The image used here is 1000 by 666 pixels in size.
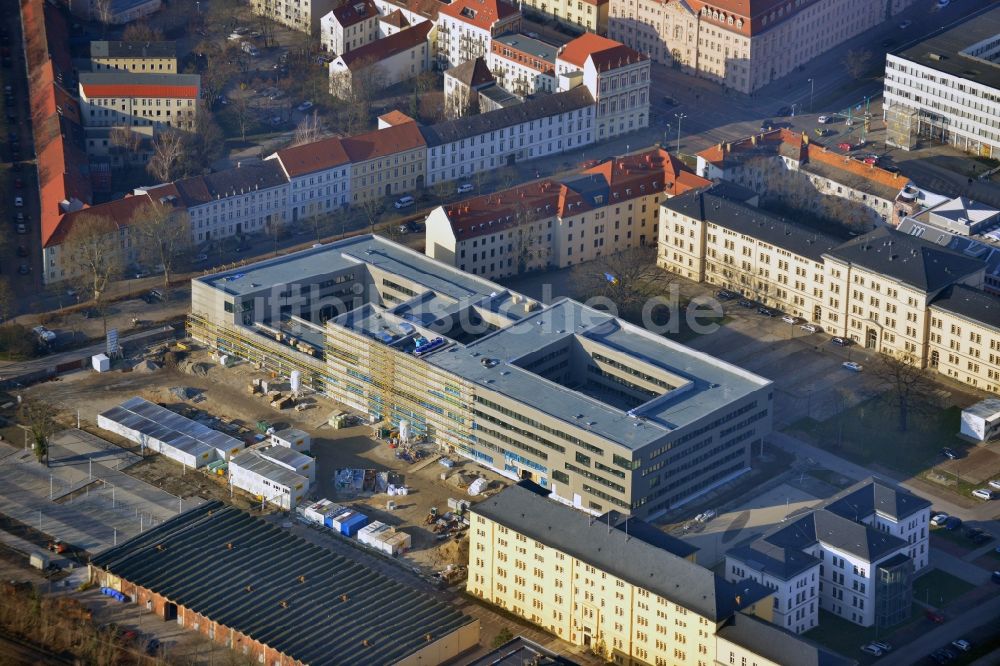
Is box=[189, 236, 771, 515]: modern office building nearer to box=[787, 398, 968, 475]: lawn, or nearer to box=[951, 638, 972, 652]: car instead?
box=[787, 398, 968, 475]: lawn

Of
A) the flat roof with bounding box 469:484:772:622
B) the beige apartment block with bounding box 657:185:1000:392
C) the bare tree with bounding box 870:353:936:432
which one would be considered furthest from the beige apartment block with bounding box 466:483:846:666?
the beige apartment block with bounding box 657:185:1000:392

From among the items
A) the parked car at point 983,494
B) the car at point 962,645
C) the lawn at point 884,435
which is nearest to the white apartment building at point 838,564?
the car at point 962,645

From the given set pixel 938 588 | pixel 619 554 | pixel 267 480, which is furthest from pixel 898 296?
pixel 267 480

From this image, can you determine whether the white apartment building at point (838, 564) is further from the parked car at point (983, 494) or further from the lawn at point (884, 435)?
the lawn at point (884, 435)

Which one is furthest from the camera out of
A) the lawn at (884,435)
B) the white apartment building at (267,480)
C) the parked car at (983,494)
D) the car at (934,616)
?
the lawn at (884,435)

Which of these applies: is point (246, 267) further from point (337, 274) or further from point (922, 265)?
point (922, 265)
